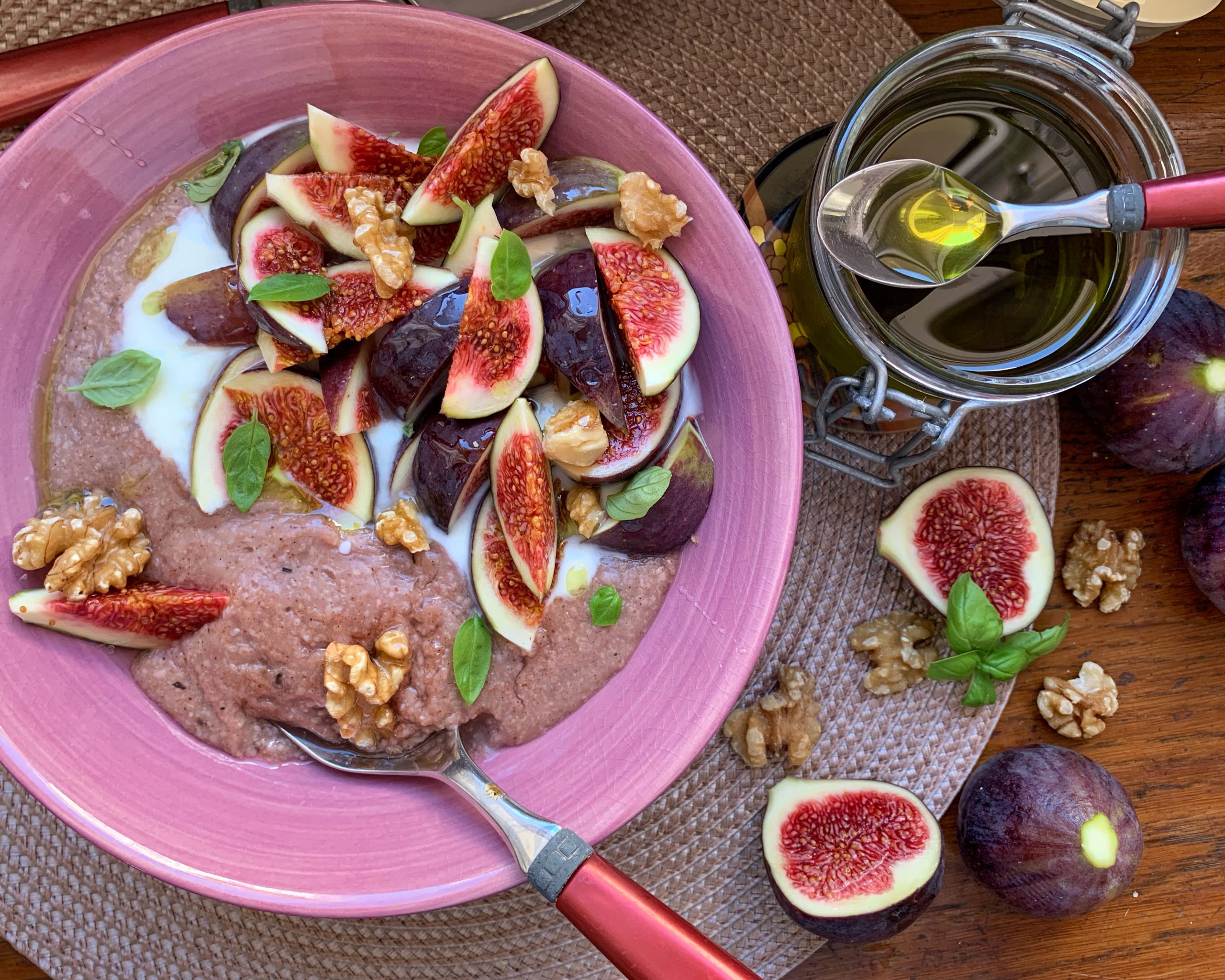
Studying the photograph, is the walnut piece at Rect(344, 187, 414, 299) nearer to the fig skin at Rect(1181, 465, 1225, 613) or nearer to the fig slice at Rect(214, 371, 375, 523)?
the fig slice at Rect(214, 371, 375, 523)

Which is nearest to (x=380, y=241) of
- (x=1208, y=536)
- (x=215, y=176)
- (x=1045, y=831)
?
(x=215, y=176)

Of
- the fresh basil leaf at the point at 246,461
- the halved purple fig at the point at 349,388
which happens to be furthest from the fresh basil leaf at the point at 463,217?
the fresh basil leaf at the point at 246,461

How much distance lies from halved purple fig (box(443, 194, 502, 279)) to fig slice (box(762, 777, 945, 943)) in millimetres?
1226

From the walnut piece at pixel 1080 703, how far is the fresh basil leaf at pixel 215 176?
199 cm

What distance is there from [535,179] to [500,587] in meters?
0.71

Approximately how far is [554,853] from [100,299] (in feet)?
4.09

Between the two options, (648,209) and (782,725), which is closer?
(648,209)

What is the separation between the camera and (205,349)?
161 centimetres

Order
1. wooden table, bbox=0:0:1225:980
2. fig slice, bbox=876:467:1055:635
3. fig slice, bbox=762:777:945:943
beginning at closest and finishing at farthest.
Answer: fig slice, bbox=762:777:945:943, fig slice, bbox=876:467:1055:635, wooden table, bbox=0:0:1225:980

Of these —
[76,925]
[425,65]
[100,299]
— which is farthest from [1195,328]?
[76,925]

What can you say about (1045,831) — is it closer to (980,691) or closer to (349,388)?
(980,691)

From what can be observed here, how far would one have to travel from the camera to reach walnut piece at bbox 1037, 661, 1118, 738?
1.99 m

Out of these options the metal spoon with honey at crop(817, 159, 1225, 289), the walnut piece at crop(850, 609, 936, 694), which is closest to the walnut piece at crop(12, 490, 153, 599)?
the metal spoon with honey at crop(817, 159, 1225, 289)

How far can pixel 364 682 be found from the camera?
1487 millimetres
